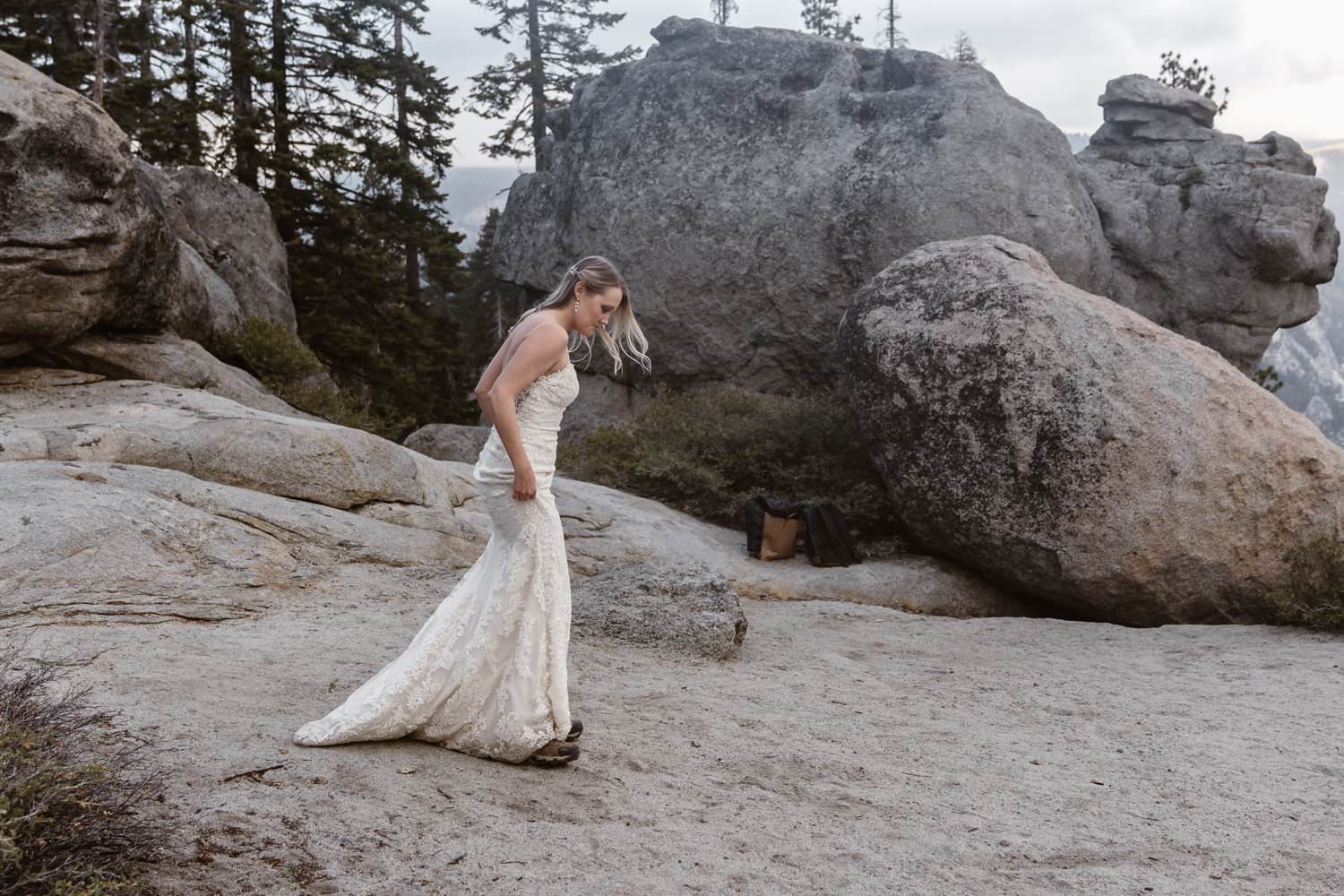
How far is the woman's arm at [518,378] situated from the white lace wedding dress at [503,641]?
0.14 meters

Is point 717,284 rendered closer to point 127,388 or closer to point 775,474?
point 775,474

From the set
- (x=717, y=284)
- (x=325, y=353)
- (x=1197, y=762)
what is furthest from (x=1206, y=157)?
(x=325, y=353)

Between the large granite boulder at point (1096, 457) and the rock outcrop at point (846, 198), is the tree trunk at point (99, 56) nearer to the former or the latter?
the rock outcrop at point (846, 198)

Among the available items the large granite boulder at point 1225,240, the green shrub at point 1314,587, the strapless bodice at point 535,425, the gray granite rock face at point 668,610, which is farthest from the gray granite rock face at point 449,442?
the strapless bodice at point 535,425

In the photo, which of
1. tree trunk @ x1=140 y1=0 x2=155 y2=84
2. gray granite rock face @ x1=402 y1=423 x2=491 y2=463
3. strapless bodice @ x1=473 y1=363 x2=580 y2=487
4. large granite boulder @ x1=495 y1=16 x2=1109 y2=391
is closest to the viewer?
strapless bodice @ x1=473 y1=363 x2=580 y2=487

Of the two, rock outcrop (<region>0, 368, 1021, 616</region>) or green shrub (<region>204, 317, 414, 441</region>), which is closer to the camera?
rock outcrop (<region>0, 368, 1021, 616</region>)

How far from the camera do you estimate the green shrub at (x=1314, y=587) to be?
8.34 meters

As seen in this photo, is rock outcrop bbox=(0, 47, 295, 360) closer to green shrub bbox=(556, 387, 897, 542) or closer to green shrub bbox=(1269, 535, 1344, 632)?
green shrub bbox=(556, 387, 897, 542)

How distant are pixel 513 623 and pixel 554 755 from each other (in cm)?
63

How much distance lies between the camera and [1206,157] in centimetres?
1692

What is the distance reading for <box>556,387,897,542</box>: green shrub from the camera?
11469mm

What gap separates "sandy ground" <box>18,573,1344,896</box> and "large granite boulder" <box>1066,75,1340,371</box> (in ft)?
33.3

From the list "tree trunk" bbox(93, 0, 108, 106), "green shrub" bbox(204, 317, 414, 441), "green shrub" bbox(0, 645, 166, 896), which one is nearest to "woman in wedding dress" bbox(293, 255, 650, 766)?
"green shrub" bbox(0, 645, 166, 896)

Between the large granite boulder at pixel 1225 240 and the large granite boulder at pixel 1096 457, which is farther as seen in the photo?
the large granite boulder at pixel 1225 240
